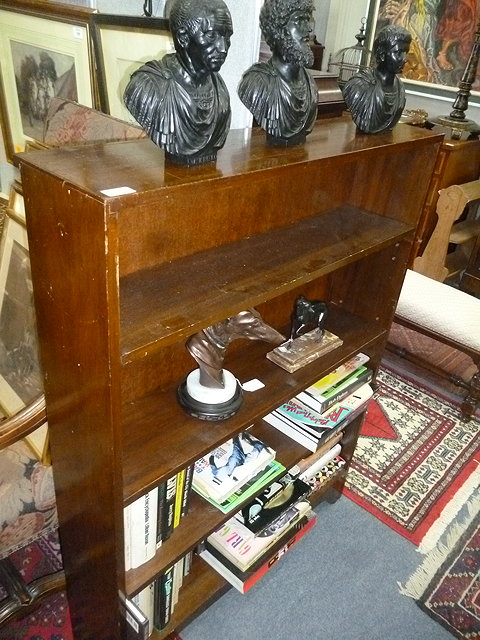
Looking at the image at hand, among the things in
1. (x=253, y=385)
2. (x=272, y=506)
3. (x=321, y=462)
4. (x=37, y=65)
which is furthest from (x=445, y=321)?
(x=37, y=65)

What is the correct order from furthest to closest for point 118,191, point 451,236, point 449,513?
point 451,236
point 449,513
point 118,191

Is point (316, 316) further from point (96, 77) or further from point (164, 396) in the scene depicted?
point (96, 77)

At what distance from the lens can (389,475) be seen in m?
2.05

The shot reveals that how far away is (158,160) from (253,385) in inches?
25.2

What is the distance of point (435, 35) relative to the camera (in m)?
3.21

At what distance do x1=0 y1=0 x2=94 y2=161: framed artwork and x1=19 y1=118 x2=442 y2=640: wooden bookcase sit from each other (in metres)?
1.00

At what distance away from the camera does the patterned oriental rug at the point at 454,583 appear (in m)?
1.57

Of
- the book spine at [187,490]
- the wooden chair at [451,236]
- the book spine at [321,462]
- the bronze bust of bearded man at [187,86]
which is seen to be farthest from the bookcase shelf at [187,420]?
the wooden chair at [451,236]

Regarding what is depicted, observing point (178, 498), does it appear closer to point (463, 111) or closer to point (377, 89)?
point (377, 89)

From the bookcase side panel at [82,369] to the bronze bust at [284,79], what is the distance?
43cm

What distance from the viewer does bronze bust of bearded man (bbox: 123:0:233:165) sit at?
2.41 feet

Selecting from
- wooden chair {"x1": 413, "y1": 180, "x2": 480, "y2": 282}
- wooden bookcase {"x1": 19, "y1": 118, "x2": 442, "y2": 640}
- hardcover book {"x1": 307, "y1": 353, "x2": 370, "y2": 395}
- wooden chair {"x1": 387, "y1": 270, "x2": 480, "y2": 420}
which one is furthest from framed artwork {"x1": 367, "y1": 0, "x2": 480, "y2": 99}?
hardcover book {"x1": 307, "y1": 353, "x2": 370, "y2": 395}

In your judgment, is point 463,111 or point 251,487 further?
point 463,111

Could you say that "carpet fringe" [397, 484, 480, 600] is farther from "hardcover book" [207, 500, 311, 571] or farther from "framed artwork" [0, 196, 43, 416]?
"framed artwork" [0, 196, 43, 416]
